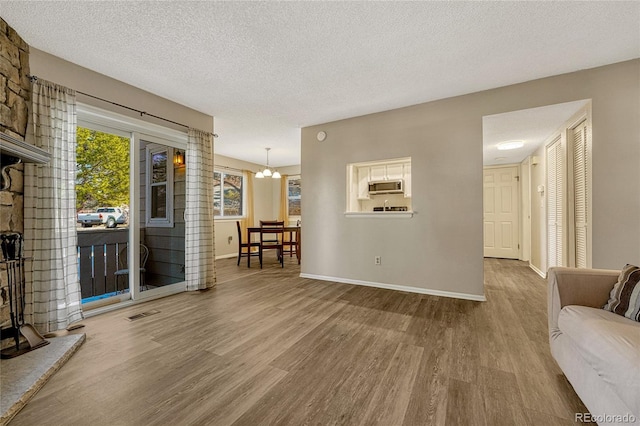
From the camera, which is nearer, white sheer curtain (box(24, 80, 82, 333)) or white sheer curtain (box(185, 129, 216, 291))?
white sheer curtain (box(24, 80, 82, 333))

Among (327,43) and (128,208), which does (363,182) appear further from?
(128,208)

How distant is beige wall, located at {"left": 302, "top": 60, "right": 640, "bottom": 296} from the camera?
2.56m

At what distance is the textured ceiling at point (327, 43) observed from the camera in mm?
1902

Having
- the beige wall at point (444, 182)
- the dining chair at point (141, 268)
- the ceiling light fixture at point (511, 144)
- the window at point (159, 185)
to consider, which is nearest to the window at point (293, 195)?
the beige wall at point (444, 182)

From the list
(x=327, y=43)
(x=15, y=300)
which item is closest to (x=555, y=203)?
(x=327, y=43)

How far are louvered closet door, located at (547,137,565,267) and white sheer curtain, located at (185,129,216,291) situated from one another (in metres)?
4.99

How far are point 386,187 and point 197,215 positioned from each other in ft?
10.5

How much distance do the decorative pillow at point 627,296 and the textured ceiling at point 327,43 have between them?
1892 mm

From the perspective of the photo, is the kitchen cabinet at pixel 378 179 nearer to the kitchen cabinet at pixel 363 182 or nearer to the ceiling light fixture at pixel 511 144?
the kitchen cabinet at pixel 363 182

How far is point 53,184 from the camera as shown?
2344 mm

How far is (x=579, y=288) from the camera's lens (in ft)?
5.44

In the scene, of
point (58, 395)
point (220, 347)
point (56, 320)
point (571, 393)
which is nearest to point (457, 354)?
point (571, 393)

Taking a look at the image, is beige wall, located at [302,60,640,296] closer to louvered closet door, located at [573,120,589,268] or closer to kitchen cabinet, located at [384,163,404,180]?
louvered closet door, located at [573,120,589,268]

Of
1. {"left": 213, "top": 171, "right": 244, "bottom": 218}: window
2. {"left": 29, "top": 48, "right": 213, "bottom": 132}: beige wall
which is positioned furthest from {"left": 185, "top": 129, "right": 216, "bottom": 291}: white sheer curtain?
{"left": 213, "top": 171, "right": 244, "bottom": 218}: window
